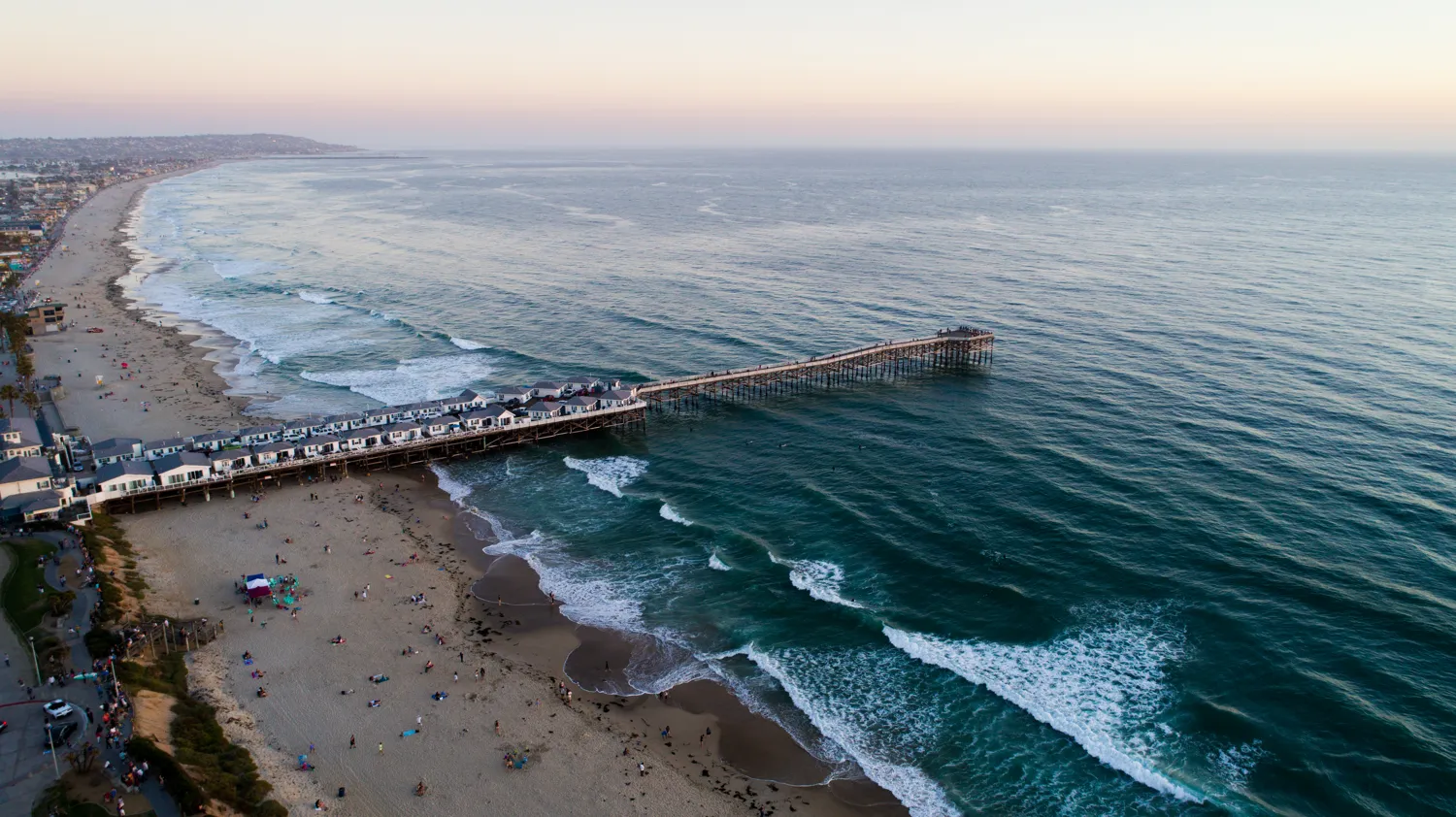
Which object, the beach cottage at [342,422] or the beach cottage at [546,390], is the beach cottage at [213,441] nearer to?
the beach cottage at [342,422]

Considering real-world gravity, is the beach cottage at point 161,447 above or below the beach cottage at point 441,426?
below

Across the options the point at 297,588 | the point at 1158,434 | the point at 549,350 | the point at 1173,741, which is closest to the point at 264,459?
the point at 297,588

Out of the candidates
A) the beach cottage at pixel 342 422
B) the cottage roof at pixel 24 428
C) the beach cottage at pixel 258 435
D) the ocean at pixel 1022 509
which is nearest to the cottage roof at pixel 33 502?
the cottage roof at pixel 24 428

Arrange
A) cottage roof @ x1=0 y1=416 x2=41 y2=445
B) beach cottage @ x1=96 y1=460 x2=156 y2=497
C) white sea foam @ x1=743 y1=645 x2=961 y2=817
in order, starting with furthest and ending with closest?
cottage roof @ x1=0 y1=416 x2=41 y2=445
beach cottage @ x1=96 y1=460 x2=156 y2=497
white sea foam @ x1=743 y1=645 x2=961 y2=817

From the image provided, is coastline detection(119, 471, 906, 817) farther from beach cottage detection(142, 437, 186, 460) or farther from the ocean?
beach cottage detection(142, 437, 186, 460)

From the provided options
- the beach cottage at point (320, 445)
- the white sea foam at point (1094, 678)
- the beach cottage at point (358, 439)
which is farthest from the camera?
the beach cottage at point (358, 439)

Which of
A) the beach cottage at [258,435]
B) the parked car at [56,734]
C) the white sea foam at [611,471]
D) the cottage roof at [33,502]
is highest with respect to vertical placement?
the beach cottage at [258,435]

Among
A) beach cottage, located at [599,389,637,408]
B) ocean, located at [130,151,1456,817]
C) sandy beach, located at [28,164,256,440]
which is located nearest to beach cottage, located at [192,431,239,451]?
sandy beach, located at [28,164,256,440]
